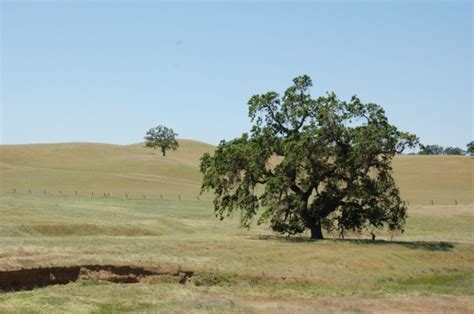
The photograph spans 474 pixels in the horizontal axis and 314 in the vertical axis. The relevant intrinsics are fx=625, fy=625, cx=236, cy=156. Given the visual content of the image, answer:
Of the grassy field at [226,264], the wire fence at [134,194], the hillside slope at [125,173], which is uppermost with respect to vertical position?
the hillside slope at [125,173]

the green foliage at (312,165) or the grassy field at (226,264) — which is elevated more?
the green foliage at (312,165)

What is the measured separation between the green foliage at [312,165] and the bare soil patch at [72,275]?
1205 cm

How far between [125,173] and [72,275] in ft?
300

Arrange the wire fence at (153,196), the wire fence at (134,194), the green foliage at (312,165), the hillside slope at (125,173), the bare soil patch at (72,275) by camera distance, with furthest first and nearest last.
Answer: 1. the hillside slope at (125,173)
2. the wire fence at (134,194)
3. the wire fence at (153,196)
4. the green foliage at (312,165)
5. the bare soil patch at (72,275)

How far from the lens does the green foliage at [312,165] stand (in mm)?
35219

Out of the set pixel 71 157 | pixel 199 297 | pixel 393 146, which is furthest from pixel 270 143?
pixel 71 157

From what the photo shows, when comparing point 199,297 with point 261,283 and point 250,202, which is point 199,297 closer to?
point 261,283

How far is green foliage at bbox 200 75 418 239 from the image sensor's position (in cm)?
3522

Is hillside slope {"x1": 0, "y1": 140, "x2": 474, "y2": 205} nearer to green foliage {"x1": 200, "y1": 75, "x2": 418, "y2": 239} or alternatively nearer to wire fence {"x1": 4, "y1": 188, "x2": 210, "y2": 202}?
wire fence {"x1": 4, "y1": 188, "x2": 210, "y2": 202}

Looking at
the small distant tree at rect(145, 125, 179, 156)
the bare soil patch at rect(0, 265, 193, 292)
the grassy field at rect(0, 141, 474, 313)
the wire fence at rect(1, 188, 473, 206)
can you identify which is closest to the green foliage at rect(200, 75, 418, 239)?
the grassy field at rect(0, 141, 474, 313)

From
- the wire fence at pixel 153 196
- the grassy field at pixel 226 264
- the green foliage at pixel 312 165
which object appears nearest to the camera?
the grassy field at pixel 226 264

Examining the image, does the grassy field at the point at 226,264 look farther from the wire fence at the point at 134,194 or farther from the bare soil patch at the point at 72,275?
the wire fence at the point at 134,194

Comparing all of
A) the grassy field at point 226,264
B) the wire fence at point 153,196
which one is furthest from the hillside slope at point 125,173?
the grassy field at point 226,264

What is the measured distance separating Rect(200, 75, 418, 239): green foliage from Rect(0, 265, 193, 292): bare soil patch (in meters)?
12.0
